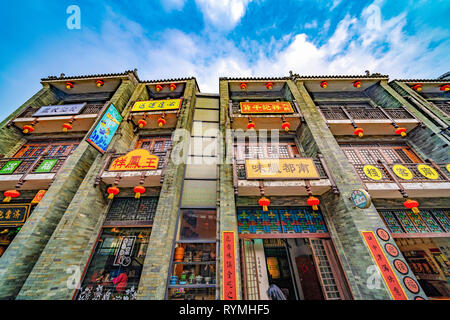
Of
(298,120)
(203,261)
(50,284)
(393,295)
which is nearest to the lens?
(393,295)

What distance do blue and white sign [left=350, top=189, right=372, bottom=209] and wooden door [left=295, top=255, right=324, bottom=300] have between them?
177 inches

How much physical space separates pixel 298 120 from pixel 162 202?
8744 mm

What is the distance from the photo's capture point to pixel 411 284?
4.75m

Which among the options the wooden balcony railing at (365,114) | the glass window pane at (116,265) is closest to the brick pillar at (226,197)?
the glass window pane at (116,265)

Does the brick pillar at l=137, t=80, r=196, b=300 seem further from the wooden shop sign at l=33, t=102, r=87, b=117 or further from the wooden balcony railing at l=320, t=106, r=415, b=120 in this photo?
the wooden balcony railing at l=320, t=106, r=415, b=120

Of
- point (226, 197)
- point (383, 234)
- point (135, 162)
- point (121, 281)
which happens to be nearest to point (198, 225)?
point (226, 197)

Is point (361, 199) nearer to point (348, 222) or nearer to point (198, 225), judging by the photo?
point (348, 222)

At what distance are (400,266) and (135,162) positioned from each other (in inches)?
425

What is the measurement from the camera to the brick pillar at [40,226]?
16.5ft

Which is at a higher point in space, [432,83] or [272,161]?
[432,83]

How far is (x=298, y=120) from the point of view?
30.4ft

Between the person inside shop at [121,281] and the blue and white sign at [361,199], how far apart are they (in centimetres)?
934
